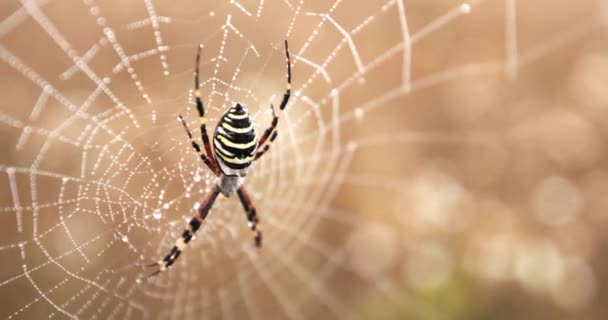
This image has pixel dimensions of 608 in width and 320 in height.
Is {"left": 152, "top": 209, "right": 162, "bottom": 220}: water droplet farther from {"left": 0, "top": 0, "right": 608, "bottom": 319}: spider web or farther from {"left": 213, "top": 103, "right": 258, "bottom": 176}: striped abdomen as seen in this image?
{"left": 213, "top": 103, "right": 258, "bottom": 176}: striped abdomen

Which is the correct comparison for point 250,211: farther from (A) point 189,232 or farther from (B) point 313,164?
(B) point 313,164

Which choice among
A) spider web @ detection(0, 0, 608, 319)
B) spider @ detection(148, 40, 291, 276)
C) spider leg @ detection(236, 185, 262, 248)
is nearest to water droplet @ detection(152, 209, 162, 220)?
spider web @ detection(0, 0, 608, 319)

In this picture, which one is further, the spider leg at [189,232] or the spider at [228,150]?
the spider leg at [189,232]

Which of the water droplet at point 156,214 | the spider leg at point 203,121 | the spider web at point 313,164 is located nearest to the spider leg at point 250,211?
the spider web at point 313,164

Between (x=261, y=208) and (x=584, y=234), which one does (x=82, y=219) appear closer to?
(x=261, y=208)

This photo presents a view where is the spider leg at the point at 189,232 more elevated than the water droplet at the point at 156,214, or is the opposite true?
the water droplet at the point at 156,214

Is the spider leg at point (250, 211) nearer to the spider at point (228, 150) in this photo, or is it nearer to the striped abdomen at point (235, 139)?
the spider at point (228, 150)

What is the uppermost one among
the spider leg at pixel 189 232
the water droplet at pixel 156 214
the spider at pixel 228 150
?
the spider at pixel 228 150
